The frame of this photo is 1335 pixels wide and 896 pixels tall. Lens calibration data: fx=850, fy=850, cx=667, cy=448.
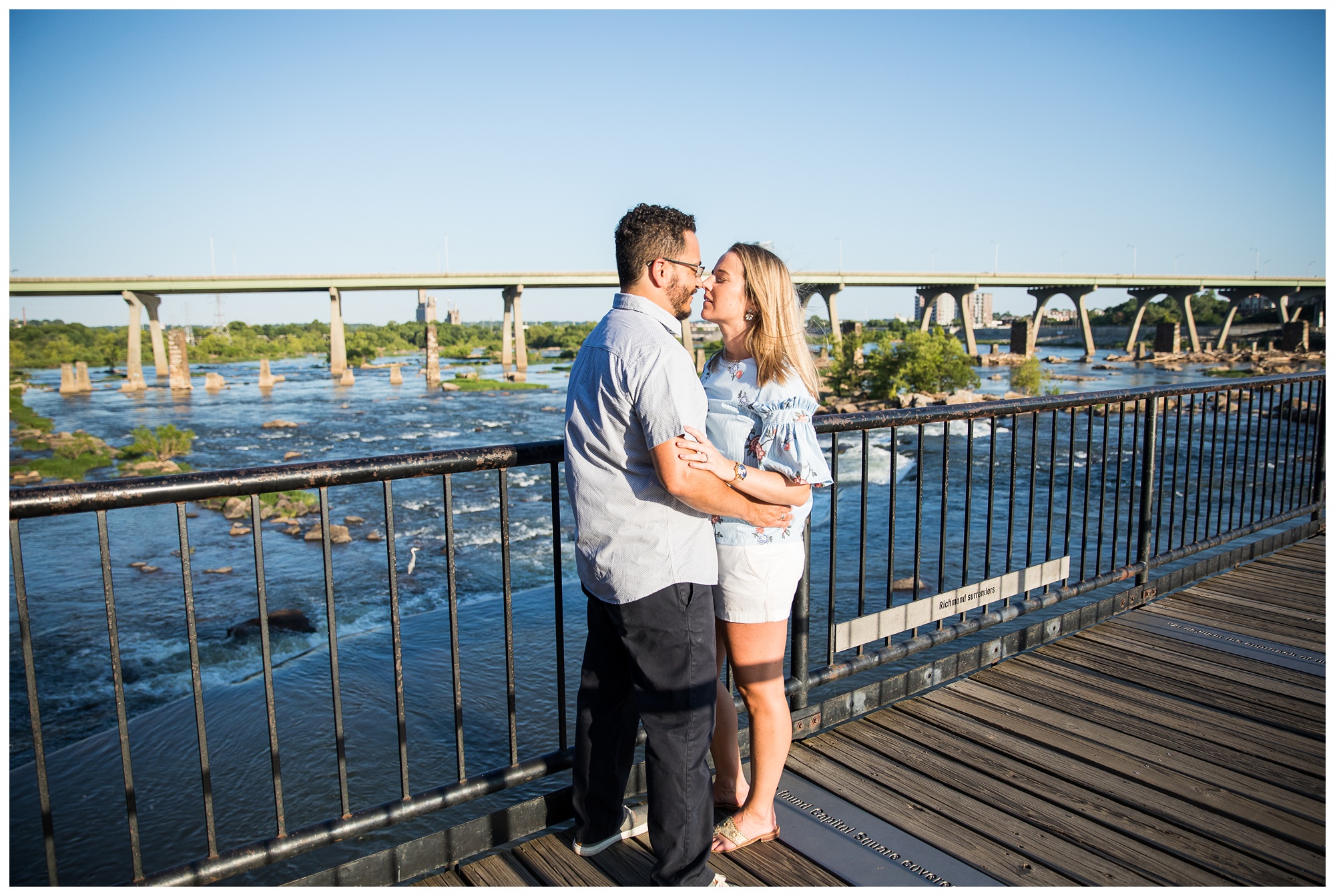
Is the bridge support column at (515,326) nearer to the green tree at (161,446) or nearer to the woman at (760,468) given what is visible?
the green tree at (161,446)

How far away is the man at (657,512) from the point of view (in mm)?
2086

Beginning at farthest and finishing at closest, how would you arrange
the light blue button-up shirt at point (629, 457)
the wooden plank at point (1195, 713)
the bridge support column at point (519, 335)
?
the bridge support column at point (519, 335), the wooden plank at point (1195, 713), the light blue button-up shirt at point (629, 457)

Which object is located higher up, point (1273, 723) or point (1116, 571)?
point (1116, 571)

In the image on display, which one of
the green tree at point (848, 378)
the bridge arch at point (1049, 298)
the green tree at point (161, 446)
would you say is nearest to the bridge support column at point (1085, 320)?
the bridge arch at point (1049, 298)

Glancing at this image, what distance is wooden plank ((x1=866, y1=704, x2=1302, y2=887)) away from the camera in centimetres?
251

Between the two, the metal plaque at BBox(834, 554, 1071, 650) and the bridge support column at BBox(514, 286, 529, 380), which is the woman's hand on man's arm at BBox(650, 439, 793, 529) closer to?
the metal plaque at BBox(834, 554, 1071, 650)

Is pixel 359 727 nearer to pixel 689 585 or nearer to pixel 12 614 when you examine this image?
pixel 689 585

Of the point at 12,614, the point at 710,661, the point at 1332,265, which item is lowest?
the point at 12,614

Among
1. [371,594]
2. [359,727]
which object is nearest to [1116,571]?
[359,727]

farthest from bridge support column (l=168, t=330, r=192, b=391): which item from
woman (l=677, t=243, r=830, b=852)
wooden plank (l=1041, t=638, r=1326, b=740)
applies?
woman (l=677, t=243, r=830, b=852)

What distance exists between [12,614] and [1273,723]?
15.0 meters

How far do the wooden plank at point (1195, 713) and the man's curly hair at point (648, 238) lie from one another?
9.52ft

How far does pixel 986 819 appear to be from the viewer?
2.76 m

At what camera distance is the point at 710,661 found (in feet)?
7.54
